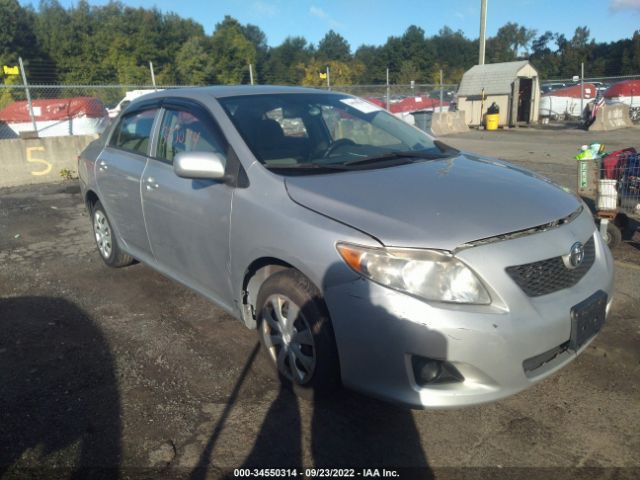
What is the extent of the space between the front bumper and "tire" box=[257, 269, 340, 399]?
0.13m

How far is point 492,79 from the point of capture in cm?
2197

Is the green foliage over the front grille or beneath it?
over

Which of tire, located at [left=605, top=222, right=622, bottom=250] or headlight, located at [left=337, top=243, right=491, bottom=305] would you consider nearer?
headlight, located at [left=337, top=243, right=491, bottom=305]

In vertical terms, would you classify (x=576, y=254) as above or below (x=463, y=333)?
above

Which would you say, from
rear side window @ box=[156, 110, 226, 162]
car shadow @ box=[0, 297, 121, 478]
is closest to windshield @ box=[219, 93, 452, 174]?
rear side window @ box=[156, 110, 226, 162]

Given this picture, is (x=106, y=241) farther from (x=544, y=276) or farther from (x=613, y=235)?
(x=613, y=235)

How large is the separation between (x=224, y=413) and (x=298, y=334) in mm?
599

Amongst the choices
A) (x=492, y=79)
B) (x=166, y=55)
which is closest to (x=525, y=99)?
(x=492, y=79)

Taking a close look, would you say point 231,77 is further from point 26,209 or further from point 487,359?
point 487,359

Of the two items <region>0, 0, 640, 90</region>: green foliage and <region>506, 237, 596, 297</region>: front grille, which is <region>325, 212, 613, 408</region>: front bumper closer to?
<region>506, 237, 596, 297</region>: front grille

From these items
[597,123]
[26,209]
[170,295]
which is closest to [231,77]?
[597,123]

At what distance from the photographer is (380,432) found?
259cm

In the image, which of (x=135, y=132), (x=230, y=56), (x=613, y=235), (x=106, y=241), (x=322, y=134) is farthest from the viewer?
(x=230, y=56)

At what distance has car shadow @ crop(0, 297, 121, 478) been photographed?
2.46m
